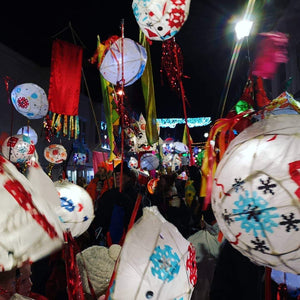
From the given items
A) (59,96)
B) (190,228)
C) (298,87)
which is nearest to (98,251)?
(190,228)

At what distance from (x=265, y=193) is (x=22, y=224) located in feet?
3.75

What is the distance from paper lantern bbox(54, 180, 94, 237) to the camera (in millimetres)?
2426

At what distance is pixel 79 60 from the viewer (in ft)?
24.7

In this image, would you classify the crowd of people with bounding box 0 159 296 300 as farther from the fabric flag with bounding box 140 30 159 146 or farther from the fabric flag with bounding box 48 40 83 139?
the fabric flag with bounding box 48 40 83 139

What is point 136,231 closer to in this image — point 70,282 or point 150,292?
point 150,292

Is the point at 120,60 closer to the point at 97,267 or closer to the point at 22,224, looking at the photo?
the point at 97,267

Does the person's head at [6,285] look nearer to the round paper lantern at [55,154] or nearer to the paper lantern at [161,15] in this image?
the paper lantern at [161,15]

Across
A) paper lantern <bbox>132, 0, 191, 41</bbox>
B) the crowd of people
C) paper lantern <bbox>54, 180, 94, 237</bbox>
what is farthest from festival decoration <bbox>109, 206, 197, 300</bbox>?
paper lantern <bbox>132, 0, 191, 41</bbox>

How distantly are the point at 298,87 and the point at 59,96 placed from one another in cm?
832

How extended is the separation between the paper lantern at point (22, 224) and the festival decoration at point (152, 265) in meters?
0.72

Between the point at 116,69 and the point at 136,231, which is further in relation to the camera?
the point at 116,69

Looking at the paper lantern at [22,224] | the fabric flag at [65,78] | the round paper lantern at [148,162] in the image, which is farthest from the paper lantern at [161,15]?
the round paper lantern at [148,162]

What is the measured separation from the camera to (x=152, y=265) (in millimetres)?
1440

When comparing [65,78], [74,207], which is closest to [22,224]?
[74,207]
